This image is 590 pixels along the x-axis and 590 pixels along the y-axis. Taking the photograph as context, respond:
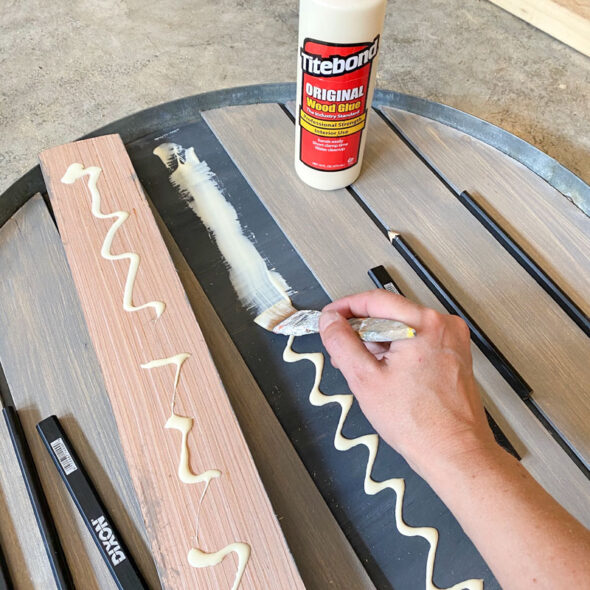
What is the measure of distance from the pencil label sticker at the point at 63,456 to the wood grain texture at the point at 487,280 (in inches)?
22.5

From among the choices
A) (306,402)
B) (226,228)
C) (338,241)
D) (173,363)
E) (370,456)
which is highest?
(226,228)

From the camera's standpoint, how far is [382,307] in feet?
2.18

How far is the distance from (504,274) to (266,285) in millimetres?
365

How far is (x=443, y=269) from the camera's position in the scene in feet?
2.73

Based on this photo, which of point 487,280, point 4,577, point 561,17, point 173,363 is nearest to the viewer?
point 4,577

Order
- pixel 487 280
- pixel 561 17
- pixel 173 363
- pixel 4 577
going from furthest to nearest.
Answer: pixel 561 17 → pixel 487 280 → pixel 173 363 → pixel 4 577

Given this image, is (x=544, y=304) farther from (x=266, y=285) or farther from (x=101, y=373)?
(x=101, y=373)

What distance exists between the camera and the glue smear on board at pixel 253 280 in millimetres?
624

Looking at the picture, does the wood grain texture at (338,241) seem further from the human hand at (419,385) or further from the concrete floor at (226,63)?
the concrete floor at (226,63)

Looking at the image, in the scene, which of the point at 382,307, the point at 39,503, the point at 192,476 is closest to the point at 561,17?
the point at 382,307

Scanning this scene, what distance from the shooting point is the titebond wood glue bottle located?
67cm

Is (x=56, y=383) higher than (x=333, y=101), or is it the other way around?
(x=333, y=101)

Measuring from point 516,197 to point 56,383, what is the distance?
77cm

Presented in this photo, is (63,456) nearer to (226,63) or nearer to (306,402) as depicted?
(306,402)
